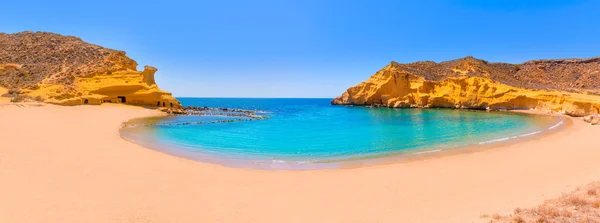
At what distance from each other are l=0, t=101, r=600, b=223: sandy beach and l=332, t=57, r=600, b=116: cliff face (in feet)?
136

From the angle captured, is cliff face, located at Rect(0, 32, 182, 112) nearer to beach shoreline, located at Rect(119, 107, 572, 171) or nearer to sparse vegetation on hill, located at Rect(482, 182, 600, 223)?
beach shoreline, located at Rect(119, 107, 572, 171)

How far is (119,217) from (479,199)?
864cm

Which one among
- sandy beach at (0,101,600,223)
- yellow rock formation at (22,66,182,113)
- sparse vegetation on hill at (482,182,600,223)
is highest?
yellow rock formation at (22,66,182,113)

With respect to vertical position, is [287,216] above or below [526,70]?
below

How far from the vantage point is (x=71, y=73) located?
123ft

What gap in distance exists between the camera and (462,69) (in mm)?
68938

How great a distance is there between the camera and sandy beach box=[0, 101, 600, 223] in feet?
20.5

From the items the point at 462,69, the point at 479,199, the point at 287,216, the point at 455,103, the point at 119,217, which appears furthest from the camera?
the point at 462,69

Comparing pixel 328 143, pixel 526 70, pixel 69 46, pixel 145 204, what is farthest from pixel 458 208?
pixel 526 70

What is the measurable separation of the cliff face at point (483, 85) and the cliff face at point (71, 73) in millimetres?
48147

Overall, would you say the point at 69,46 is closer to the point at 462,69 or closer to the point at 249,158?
the point at 249,158

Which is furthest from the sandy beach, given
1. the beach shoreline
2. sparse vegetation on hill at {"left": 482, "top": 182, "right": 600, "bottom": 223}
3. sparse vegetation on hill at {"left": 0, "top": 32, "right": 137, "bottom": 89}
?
sparse vegetation on hill at {"left": 0, "top": 32, "right": 137, "bottom": 89}

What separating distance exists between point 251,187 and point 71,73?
41639mm

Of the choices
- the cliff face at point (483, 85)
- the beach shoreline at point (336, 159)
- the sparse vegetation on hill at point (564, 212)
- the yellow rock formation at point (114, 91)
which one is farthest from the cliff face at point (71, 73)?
the cliff face at point (483, 85)
